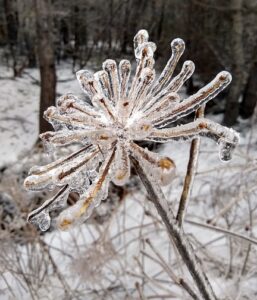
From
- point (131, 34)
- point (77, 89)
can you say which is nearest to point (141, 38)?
point (77, 89)

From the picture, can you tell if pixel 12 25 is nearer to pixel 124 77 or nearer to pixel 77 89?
pixel 77 89

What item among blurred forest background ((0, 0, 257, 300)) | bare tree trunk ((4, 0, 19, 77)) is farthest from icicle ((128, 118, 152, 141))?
bare tree trunk ((4, 0, 19, 77))

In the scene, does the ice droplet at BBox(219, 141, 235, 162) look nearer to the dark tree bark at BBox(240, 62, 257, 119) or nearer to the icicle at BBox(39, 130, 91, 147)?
the icicle at BBox(39, 130, 91, 147)

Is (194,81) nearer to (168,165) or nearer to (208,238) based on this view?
(208,238)

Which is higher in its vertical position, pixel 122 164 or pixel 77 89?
pixel 122 164

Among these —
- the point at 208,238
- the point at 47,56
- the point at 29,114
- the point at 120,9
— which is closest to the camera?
the point at 208,238

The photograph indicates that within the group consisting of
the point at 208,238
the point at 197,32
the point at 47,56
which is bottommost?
the point at 208,238

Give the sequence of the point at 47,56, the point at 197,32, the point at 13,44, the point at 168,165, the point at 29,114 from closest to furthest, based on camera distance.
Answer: the point at 168,165, the point at 47,56, the point at 197,32, the point at 29,114, the point at 13,44

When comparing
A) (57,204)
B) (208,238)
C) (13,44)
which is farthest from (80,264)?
(13,44)
